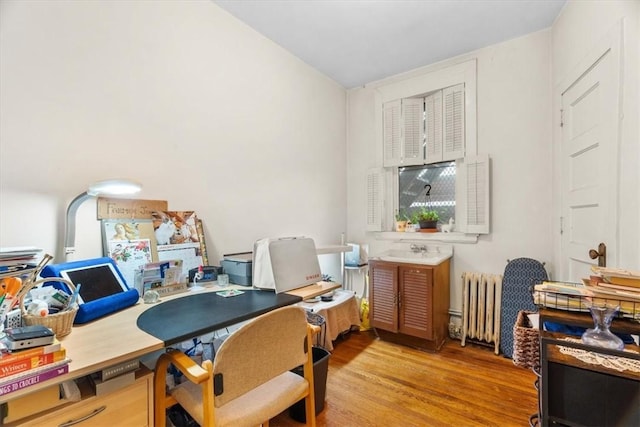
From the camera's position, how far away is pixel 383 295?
2984 mm

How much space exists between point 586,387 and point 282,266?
4.68 ft

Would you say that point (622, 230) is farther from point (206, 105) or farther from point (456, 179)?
point (206, 105)

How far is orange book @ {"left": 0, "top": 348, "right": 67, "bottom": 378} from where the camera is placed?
80 cm

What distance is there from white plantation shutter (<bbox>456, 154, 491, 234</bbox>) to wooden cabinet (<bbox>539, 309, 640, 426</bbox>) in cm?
207

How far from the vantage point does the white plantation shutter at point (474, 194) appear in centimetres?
293

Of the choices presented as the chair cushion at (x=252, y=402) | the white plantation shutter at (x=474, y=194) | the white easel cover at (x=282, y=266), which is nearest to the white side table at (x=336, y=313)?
the white easel cover at (x=282, y=266)

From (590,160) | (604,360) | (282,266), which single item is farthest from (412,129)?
(604,360)

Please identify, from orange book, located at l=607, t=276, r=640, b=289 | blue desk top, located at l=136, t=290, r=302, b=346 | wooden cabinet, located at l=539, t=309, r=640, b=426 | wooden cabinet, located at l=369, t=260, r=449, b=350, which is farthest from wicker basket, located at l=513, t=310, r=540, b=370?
wooden cabinet, located at l=369, t=260, r=449, b=350

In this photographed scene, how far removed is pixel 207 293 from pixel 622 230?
232 cm

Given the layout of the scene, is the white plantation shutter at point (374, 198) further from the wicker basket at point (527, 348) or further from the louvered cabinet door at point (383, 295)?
the wicker basket at point (527, 348)

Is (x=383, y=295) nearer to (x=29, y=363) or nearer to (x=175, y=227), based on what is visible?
(x=175, y=227)

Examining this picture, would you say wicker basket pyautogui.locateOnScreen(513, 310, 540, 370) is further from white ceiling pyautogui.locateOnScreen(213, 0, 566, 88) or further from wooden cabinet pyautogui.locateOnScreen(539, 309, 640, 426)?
white ceiling pyautogui.locateOnScreen(213, 0, 566, 88)

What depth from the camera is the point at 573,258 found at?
2.21 m

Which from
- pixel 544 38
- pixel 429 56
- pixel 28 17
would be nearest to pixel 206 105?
pixel 28 17
